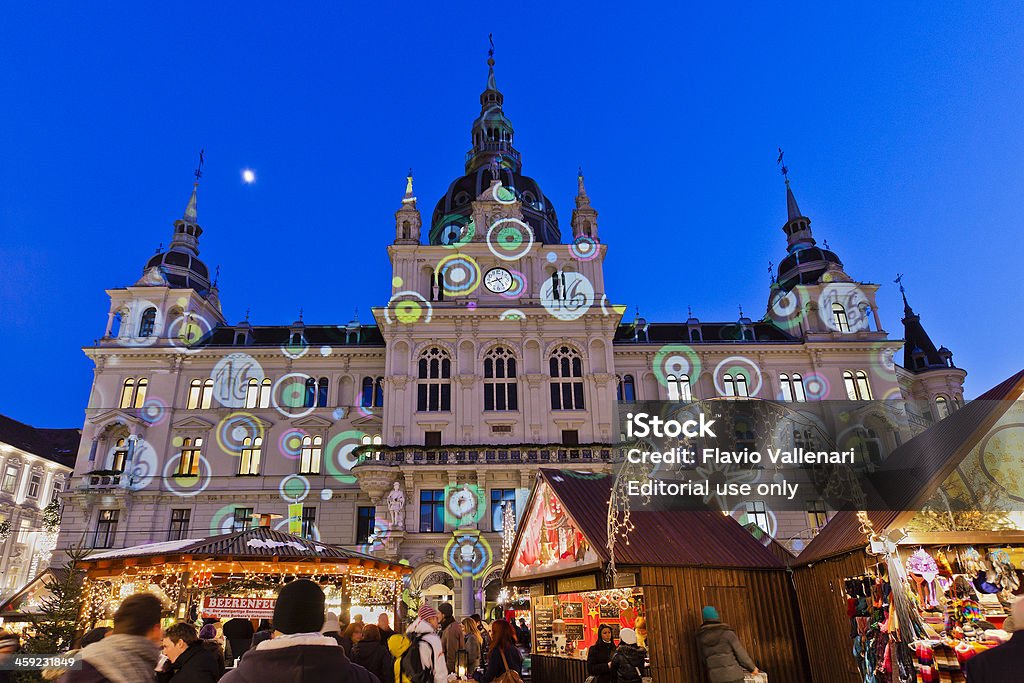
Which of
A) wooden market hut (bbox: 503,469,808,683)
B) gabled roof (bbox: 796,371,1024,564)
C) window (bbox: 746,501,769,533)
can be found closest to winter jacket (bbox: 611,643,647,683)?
wooden market hut (bbox: 503,469,808,683)

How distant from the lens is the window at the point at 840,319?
41381 mm

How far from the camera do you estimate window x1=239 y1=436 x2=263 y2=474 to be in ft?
123

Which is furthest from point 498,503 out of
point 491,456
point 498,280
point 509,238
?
point 509,238

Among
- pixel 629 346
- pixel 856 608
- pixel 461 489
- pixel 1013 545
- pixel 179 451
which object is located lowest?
pixel 856 608

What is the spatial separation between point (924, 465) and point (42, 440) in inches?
2685

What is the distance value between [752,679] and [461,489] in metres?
23.9

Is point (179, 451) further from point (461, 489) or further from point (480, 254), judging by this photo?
point (480, 254)

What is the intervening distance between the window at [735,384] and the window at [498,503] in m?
15.3

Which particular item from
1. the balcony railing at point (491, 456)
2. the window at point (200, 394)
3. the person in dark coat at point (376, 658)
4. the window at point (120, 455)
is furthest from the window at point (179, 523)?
the person in dark coat at point (376, 658)

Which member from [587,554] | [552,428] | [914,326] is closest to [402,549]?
[552,428]

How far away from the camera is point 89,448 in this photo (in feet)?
122

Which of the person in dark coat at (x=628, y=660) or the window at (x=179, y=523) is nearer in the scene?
the person in dark coat at (x=628, y=660)

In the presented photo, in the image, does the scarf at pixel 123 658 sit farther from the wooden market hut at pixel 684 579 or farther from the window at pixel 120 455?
the window at pixel 120 455

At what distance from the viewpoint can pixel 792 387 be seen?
3997cm
